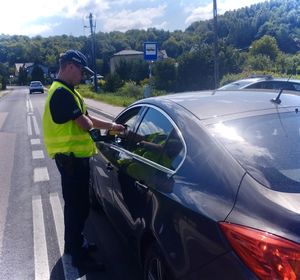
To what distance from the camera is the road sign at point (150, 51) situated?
1648cm

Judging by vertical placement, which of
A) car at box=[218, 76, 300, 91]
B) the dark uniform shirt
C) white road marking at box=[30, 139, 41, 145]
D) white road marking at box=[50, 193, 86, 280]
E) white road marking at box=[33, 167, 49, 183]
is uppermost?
the dark uniform shirt

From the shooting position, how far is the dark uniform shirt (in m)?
3.70

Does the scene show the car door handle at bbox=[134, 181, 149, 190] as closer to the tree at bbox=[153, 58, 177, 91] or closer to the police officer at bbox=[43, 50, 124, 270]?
the police officer at bbox=[43, 50, 124, 270]

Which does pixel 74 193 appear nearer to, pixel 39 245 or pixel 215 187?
pixel 39 245

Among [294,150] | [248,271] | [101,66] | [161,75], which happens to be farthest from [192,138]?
[101,66]

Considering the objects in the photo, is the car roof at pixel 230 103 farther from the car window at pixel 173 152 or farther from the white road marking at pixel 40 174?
the white road marking at pixel 40 174

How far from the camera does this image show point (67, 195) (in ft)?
12.9

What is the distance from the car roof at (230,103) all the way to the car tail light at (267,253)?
1.01 meters

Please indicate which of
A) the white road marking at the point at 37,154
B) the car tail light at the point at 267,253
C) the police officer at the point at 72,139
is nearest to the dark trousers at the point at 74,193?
the police officer at the point at 72,139

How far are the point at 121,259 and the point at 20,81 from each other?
13027cm

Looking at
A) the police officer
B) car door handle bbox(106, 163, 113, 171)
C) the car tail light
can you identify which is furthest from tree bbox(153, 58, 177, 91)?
the car tail light

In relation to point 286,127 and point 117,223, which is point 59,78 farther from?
point 286,127

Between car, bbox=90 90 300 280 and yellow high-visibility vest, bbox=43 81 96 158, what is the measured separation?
0.43 meters

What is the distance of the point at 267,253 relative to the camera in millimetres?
1914
